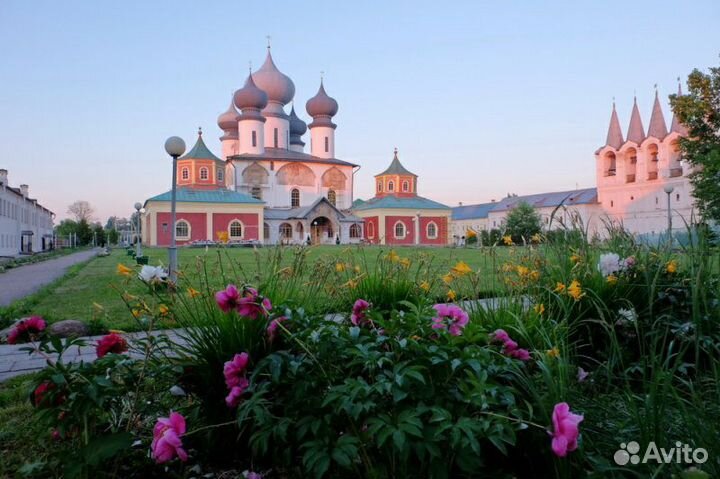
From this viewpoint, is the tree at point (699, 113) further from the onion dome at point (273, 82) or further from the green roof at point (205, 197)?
the onion dome at point (273, 82)

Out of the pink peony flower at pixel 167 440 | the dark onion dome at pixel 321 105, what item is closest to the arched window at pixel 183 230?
the dark onion dome at pixel 321 105

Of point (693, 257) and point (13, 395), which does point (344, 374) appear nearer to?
point (693, 257)

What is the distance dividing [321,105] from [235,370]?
49433 millimetres

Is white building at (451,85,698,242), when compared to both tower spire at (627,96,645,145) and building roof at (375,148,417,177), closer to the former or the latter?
tower spire at (627,96,645,145)

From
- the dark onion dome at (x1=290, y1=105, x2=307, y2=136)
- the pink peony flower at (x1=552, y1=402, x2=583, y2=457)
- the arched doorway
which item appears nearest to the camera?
the pink peony flower at (x1=552, y1=402, x2=583, y2=457)

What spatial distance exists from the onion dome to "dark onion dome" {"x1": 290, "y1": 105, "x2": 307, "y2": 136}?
519 centimetres

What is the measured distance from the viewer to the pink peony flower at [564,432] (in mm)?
1499

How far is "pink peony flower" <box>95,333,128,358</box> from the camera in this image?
2.18 metres

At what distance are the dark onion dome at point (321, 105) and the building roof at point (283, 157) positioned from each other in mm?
4356

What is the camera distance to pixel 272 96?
4862 cm

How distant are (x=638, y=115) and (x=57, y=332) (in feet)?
169

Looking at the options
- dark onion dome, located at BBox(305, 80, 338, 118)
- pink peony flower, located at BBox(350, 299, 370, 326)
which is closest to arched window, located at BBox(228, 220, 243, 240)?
dark onion dome, located at BBox(305, 80, 338, 118)

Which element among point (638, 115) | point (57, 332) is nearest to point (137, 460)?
point (57, 332)

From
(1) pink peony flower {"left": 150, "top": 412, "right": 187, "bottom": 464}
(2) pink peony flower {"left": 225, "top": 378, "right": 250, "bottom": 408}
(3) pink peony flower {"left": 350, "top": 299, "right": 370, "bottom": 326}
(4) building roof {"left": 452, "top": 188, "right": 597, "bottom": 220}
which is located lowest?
(1) pink peony flower {"left": 150, "top": 412, "right": 187, "bottom": 464}
